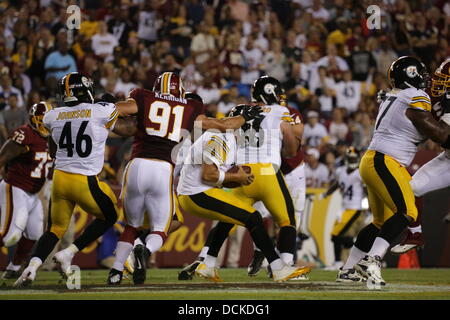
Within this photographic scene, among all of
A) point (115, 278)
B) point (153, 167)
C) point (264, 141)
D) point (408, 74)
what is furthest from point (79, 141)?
point (408, 74)

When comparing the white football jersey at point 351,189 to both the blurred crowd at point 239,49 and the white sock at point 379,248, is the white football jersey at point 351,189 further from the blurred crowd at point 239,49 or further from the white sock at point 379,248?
the white sock at point 379,248

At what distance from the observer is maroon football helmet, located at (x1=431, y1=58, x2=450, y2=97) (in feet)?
29.3

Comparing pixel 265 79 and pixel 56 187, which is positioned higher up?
pixel 265 79

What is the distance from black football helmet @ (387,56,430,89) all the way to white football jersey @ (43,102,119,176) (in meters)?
2.78

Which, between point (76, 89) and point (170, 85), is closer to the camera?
point (76, 89)

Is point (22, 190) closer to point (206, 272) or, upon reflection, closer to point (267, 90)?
point (206, 272)

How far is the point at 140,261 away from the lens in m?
8.52

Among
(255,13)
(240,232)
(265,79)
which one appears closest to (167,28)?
(255,13)

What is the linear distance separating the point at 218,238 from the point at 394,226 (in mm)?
2098

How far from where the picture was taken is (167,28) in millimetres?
17484

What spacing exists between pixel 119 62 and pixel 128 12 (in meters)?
1.67

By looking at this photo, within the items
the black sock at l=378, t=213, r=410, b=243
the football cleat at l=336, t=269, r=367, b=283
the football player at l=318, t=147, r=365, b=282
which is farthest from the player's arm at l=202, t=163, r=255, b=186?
the football player at l=318, t=147, r=365, b=282

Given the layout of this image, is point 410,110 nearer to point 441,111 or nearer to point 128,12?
point 441,111
